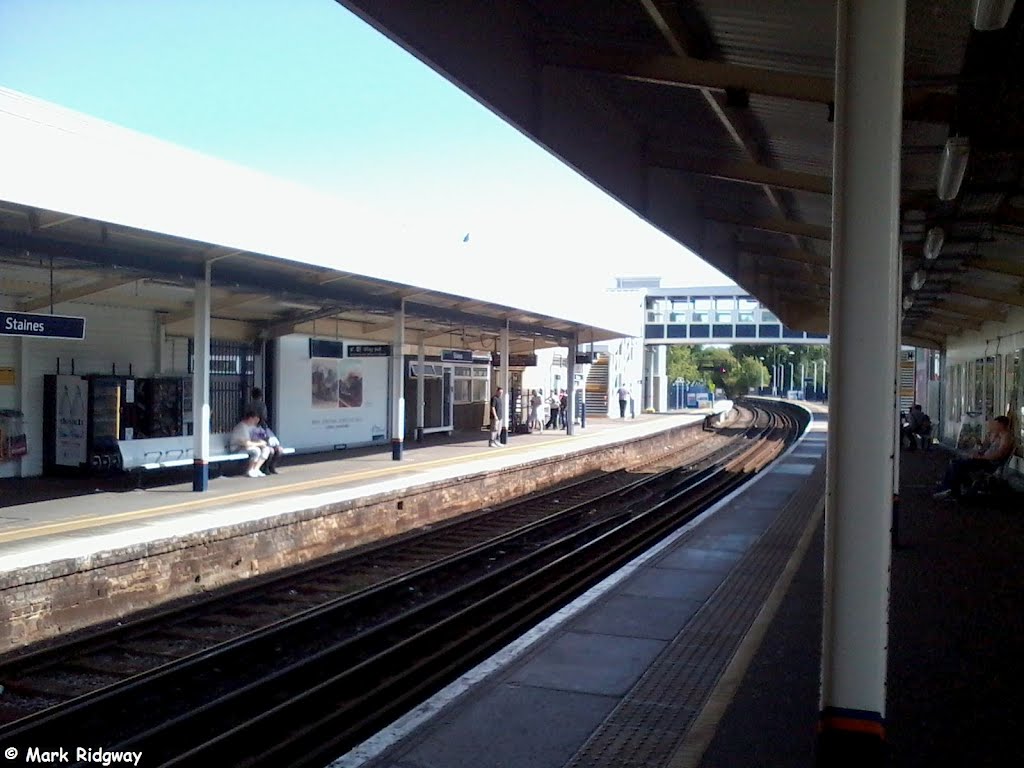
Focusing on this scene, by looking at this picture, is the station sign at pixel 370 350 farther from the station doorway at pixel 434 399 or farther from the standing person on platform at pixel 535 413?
the standing person on platform at pixel 535 413

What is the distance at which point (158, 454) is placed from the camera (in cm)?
1484

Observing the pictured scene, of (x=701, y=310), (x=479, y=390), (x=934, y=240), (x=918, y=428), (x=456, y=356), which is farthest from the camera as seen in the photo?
(x=701, y=310)

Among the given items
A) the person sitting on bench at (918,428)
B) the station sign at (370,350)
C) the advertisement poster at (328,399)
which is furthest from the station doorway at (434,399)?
the person sitting on bench at (918,428)

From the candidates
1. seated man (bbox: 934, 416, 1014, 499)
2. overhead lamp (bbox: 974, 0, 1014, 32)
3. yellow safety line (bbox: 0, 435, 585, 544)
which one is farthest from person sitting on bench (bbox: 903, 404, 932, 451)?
overhead lamp (bbox: 974, 0, 1014, 32)

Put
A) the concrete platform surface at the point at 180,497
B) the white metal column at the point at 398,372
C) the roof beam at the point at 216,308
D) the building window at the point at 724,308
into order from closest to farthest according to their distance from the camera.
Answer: the concrete platform surface at the point at 180,497 < the roof beam at the point at 216,308 < the white metal column at the point at 398,372 < the building window at the point at 724,308

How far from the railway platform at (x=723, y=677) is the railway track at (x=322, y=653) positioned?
1.20 metres

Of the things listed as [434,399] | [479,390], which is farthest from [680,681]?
[479,390]

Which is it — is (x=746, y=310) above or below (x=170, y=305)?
above

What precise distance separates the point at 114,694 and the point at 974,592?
21.9 ft

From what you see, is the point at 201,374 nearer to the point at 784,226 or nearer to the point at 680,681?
the point at 784,226

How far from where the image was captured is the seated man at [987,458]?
40.1 feet

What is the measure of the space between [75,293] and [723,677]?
36.0ft

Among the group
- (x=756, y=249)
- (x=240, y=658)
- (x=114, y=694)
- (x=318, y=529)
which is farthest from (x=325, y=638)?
(x=756, y=249)

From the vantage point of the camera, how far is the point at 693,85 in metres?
6.05
